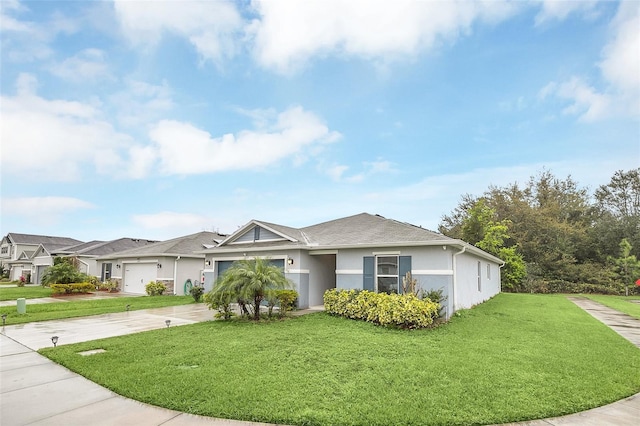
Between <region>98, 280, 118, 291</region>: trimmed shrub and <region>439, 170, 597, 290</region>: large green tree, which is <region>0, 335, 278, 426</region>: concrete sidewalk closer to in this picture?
<region>98, 280, 118, 291</region>: trimmed shrub

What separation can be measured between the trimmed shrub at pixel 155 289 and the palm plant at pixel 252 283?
11260 mm

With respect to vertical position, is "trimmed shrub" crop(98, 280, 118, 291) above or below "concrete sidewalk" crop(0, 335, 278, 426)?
below

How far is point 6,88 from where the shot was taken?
9367mm

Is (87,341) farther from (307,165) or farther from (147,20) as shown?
(307,165)

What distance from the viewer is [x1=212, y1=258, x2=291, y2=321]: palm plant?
35.1 ft

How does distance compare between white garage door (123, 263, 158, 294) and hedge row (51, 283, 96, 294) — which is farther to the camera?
white garage door (123, 263, 158, 294)

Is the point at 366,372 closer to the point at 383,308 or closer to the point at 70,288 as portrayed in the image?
the point at 383,308

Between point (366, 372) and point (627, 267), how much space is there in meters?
29.6

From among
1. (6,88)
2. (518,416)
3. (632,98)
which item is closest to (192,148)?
(6,88)

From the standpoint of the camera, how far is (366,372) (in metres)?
5.86

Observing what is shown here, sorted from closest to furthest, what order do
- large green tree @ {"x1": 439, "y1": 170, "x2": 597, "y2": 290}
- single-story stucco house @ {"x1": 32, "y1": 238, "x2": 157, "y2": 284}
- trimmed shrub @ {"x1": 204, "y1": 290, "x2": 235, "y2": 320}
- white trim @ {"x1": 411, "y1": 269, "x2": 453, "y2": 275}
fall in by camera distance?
trimmed shrub @ {"x1": 204, "y1": 290, "x2": 235, "y2": 320}, white trim @ {"x1": 411, "y1": 269, "x2": 453, "y2": 275}, single-story stucco house @ {"x1": 32, "y1": 238, "x2": 157, "y2": 284}, large green tree @ {"x1": 439, "y1": 170, "x2": 597, "y2": 290}

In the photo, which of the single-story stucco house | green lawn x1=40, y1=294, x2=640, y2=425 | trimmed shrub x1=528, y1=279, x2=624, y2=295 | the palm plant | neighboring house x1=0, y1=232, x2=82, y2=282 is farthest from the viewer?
neighboring house x1=0, y1=232, x2=82, y2=282

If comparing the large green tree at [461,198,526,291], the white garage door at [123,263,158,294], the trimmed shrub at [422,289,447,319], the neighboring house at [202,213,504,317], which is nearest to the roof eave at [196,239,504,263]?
the neighboring house at [202,213,504,317]

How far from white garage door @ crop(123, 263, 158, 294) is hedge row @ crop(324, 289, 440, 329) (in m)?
14.1
